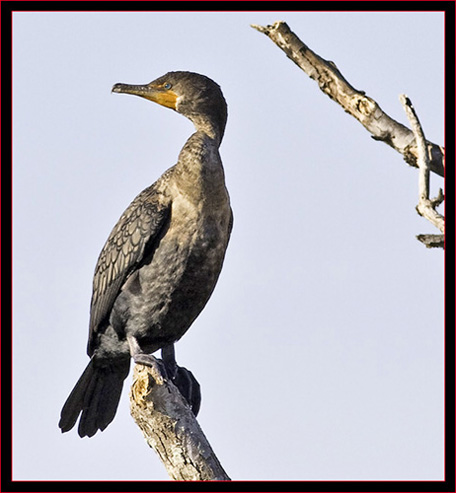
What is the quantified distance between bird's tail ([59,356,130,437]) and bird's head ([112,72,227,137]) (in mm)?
1594

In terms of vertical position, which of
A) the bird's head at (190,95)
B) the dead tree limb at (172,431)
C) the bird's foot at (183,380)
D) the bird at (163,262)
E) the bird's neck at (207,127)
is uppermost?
the bird's head at (190,95)

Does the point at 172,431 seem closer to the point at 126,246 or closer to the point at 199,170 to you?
the point at 126,246

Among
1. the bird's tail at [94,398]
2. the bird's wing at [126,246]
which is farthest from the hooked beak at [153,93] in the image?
the bird's tail at [94,398]

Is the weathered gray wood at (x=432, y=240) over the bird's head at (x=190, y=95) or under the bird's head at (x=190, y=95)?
under

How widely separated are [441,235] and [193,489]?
75.1 inches

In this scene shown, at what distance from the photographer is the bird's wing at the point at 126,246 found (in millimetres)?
5883

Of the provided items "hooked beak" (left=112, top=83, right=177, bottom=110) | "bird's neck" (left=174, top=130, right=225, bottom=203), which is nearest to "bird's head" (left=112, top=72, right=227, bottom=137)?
"hooked beak" (left=112, top=83, right=177, bottom=110)

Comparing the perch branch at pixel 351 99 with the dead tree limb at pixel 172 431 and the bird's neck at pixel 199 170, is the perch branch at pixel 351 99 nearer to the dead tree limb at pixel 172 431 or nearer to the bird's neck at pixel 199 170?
the bird's neck at pixel 199 170

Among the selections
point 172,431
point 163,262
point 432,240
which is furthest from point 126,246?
point 432,240

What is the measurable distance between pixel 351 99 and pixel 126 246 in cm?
246

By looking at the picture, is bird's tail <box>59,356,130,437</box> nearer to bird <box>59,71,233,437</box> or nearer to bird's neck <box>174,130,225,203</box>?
bird <box>59,71,233,437</box>

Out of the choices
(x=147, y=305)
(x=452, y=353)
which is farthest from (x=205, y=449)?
(x=452, y=353)

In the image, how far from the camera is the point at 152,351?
246 inches

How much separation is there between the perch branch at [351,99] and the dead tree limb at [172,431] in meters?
1.85
